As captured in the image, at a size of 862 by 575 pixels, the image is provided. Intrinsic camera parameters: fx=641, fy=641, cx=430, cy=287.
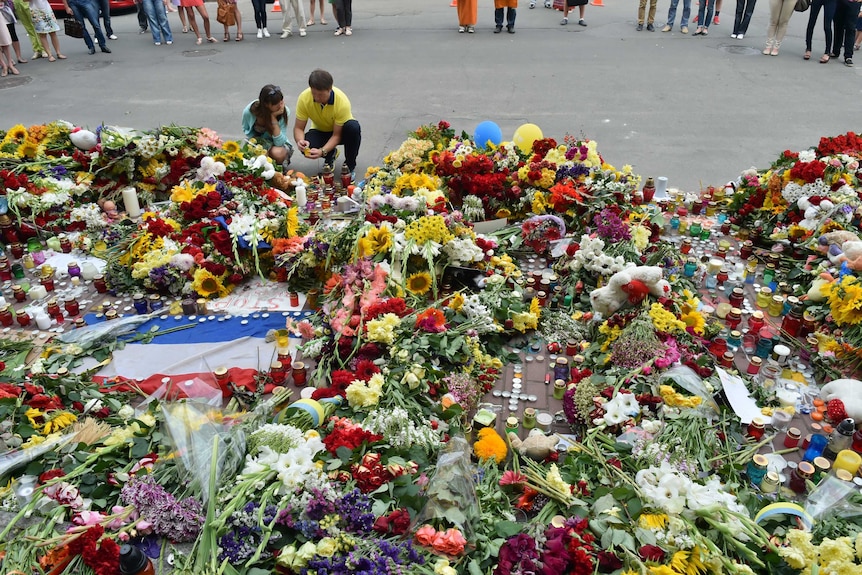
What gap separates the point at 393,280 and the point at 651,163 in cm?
380

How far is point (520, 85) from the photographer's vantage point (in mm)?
9117

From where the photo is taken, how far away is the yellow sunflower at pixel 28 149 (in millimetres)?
5645

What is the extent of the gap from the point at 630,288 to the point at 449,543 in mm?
1894

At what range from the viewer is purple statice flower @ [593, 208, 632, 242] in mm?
4258

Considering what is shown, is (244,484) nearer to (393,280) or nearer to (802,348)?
(393,280)

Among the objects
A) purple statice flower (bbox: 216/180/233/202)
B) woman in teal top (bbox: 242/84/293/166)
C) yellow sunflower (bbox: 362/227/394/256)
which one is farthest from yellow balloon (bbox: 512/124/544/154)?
purple statice flower (bbox: 216/180/233/202)

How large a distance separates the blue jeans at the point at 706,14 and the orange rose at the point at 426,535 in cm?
1157

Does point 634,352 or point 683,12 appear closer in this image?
point 634,352

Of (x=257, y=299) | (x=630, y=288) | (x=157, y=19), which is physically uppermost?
(x=157, y=19)

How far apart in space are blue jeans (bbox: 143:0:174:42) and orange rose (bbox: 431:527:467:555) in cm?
1206

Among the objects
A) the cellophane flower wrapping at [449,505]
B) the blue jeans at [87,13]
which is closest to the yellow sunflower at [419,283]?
the cellophane flower wrapping at [449,505]

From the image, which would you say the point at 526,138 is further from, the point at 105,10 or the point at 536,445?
the point at 105,10

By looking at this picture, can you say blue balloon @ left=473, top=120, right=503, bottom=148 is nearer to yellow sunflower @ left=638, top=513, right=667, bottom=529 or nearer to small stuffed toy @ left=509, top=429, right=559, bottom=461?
small stuffed toy @ left=509, top=429, right=559, bottom=461

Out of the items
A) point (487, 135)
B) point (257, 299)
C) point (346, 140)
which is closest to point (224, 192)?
point (257, 299)
